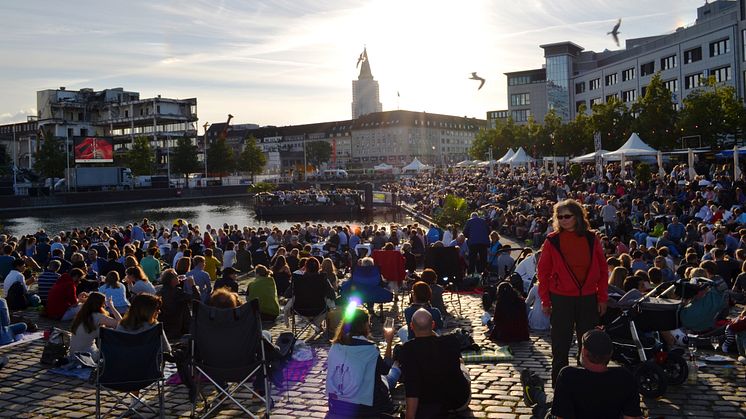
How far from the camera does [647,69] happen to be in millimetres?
70875

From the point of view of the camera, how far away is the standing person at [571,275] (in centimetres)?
669

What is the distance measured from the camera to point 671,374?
780 centimetres

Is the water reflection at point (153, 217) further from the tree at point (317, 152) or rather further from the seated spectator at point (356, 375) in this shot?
the tree at point (317, 152)

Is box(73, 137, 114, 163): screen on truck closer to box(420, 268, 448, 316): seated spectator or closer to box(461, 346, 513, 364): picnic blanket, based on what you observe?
box(420, 268, 448, 316): seated spectator

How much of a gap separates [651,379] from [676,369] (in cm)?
64

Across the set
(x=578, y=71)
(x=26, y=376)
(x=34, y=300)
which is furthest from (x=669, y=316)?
(x=578, y=71)

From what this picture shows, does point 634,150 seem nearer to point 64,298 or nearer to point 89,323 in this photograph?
point 64,298

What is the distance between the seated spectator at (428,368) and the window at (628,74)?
75.3 meters

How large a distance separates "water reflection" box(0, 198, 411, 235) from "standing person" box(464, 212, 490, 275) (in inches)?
1230

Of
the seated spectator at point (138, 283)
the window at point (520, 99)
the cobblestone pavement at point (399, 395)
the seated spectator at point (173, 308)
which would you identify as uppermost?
the window at point (520, 99)

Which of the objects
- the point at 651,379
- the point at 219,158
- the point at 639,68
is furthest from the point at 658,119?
the point at 219,158

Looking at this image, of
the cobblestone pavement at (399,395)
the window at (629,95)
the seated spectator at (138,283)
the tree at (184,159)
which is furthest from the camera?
the tree at (184,159)

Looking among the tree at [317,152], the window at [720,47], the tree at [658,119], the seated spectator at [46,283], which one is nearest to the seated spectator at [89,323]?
the seated spectator at [46,283]

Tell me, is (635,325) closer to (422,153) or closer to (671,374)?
(671,374)
